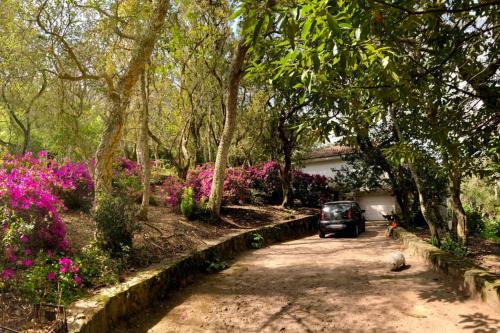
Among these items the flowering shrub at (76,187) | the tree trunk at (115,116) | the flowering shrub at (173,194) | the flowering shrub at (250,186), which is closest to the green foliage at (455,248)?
the flowering shrub at (250,186)

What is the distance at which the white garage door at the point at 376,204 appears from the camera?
29.8 m

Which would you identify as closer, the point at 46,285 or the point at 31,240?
the point at 46,285

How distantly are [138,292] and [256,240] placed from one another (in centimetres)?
705

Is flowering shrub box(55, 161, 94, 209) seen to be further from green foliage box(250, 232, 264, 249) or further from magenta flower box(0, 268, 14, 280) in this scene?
green foliage box(250, 232, 264, 249)

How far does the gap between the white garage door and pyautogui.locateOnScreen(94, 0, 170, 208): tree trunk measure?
2483 cm

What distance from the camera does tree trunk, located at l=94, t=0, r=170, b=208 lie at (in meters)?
8.09

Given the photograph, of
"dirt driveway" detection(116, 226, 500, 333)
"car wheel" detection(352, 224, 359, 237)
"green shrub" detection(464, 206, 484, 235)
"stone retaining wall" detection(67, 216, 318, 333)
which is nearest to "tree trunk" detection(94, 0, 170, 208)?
"stone retaining wall" detection(67, 216, 318, 333)

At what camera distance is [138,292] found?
6113mm

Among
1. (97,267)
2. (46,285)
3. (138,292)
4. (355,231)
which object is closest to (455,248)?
(355,231)

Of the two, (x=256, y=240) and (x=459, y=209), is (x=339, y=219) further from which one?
(x=459, y=209)

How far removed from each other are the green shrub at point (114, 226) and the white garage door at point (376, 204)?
25.8m

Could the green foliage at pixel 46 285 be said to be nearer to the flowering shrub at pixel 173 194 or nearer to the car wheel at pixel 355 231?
the flowering shrub at pixel 173 194

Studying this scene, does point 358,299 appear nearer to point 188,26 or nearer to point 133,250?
point 133,250

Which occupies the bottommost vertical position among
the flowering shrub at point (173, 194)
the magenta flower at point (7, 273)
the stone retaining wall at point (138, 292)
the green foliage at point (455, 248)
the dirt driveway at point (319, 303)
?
the dirt driveway at point (319, 303)
